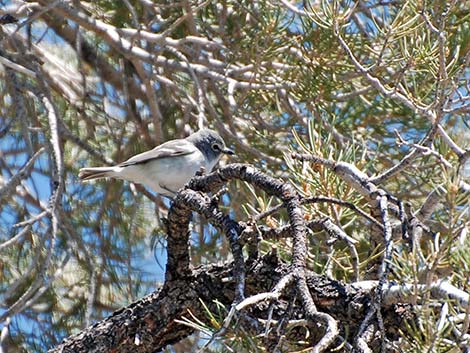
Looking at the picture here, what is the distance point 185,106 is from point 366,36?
0.85 meters

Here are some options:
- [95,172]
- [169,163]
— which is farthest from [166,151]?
[95,172]

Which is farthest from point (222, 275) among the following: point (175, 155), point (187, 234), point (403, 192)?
point (175, 155)

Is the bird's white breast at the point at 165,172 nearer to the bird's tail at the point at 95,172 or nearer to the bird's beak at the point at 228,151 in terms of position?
the bird's tail at the point at 95,172

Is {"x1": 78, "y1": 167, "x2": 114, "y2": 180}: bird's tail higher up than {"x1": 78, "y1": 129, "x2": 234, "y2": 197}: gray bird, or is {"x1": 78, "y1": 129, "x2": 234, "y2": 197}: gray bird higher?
Answer: {"x1": 78, "y1": 167, "x2": 114, "y2": 180}: bird's tail

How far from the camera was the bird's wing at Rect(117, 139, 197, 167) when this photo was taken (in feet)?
11.8

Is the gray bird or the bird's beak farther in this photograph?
the bird's beak

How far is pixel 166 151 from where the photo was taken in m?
3.72

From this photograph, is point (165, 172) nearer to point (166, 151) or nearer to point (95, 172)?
point (166, 151)

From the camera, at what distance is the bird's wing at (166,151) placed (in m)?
3.61

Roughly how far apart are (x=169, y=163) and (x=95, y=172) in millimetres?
427

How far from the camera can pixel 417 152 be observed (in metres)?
1.75

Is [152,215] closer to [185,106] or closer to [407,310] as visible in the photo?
[185,106]

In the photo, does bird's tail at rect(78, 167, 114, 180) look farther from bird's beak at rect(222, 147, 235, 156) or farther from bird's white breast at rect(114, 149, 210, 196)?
bird's beak at rect(222, 147, 235, 156)

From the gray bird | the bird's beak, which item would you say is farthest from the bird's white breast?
the bird's beak
